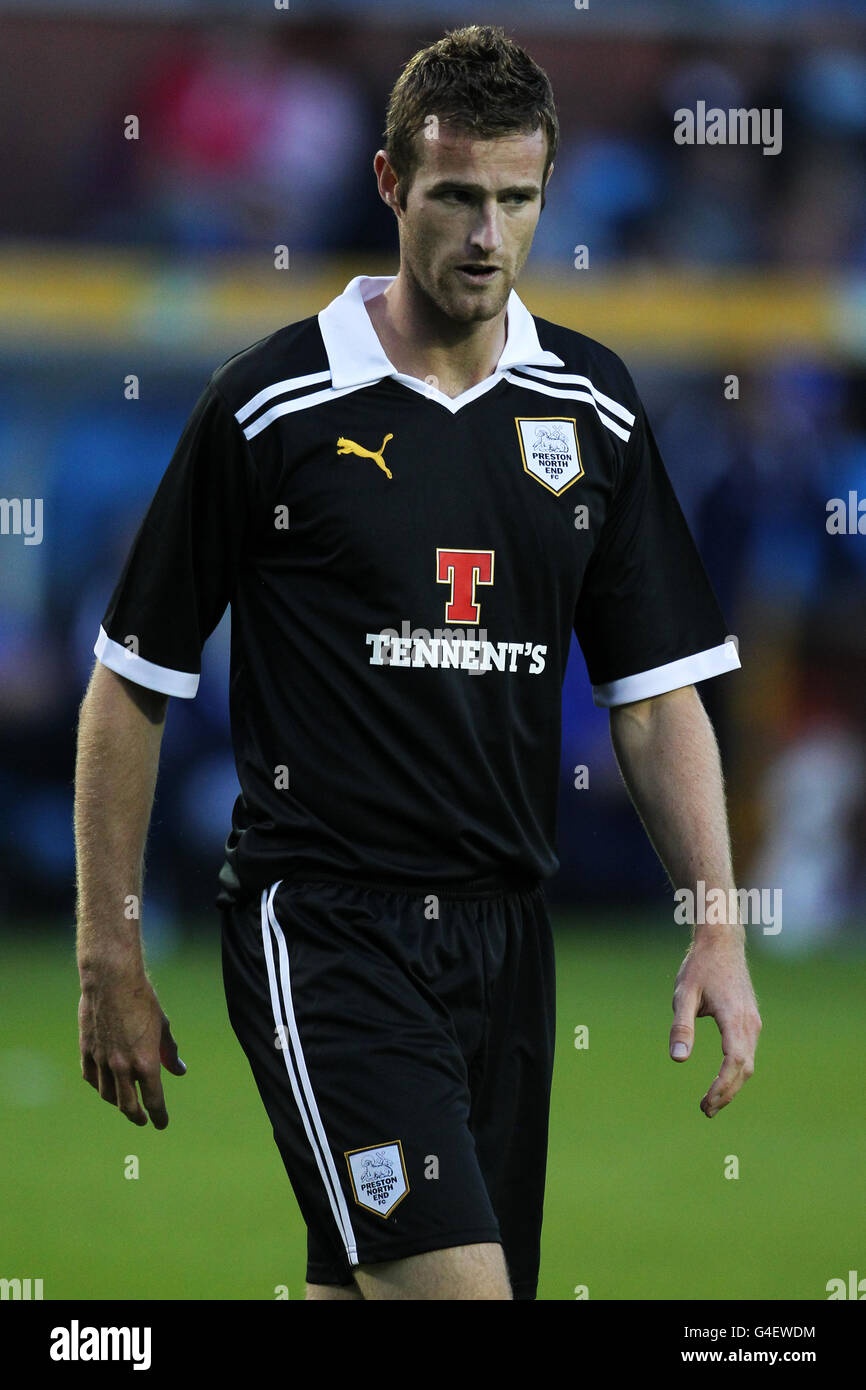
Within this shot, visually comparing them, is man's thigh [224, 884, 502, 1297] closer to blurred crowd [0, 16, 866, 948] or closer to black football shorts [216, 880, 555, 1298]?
black football shorts [216, 880, 555, 1298]

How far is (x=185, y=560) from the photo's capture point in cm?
336

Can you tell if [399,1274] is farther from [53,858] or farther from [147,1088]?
[53,858]

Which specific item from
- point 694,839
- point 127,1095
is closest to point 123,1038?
point 127,1095

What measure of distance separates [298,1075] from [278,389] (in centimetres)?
109

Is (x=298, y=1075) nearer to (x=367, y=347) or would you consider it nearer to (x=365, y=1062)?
(x=365, y=1062)

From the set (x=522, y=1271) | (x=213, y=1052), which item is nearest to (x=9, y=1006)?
(x=213, y=1052)

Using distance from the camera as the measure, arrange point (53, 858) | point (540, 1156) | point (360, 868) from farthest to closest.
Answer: point (53, 858)
point (540, 1156)
point (360, 868)

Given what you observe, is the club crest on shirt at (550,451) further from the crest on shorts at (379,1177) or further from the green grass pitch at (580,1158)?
Answer: the green grass pitch at (580,1158)

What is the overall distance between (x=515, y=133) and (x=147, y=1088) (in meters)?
1.62

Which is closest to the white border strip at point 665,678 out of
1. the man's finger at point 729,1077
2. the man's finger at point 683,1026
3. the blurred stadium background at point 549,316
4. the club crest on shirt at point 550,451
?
the club crest on shirt at point 550,451

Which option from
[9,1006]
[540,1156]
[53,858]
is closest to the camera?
[540,1156]

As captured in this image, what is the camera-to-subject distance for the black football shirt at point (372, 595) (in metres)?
3.29

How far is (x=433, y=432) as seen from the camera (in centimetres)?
343

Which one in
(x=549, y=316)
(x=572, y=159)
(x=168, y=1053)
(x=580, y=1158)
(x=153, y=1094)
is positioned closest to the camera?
(x=153, y=1094)
